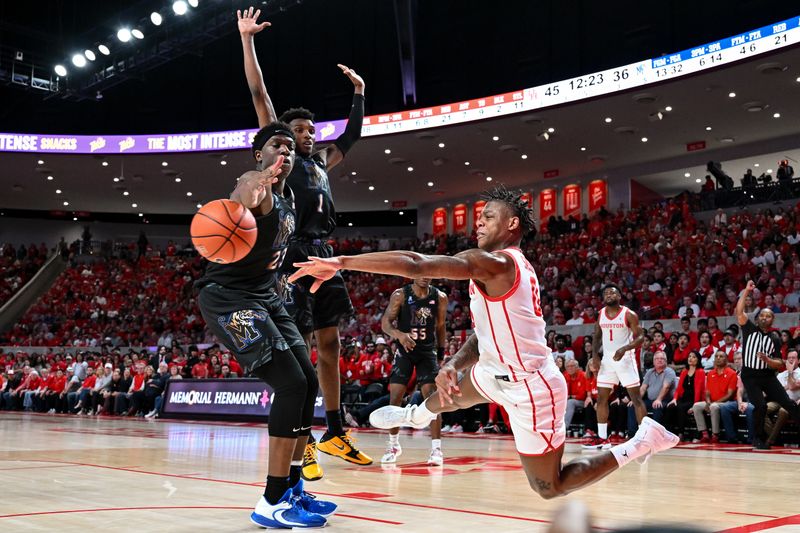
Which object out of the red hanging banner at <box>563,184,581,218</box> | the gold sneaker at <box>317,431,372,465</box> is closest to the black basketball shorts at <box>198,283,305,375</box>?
the gold sneaker at <box>317,431,372,465</box>

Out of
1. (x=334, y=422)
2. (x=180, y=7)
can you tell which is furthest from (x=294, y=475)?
(x=180, y=7)

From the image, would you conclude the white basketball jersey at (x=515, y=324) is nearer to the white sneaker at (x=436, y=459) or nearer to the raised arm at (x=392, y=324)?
the white sneaker at (x=436, y=459)

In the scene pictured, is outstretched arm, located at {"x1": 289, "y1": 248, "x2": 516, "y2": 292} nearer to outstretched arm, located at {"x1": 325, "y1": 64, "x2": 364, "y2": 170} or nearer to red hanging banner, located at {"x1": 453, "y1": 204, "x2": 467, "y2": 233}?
outstretched arm, located at {"x1": 325, "y1": 64, "x2": 364, "y2": 170}

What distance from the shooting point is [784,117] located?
22.3 meters

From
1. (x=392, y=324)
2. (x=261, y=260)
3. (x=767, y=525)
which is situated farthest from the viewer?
(x=392, y=324)

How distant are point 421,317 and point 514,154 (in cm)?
1833

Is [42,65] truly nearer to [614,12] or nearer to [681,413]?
[614,12]

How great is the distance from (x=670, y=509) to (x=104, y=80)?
814 inches

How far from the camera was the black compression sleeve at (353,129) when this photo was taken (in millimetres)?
5836

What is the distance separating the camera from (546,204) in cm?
2956

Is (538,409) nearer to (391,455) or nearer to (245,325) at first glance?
(245,325)

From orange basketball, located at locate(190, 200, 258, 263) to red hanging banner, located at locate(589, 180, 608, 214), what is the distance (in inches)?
993

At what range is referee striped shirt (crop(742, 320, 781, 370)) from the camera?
9.88 m

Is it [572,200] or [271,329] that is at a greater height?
[572,200]
